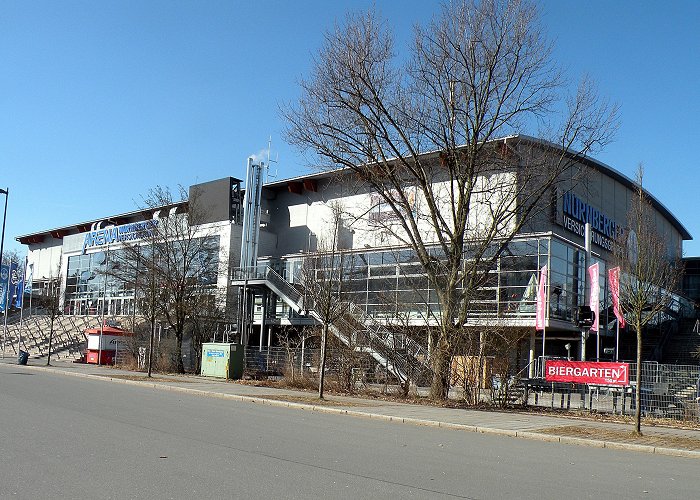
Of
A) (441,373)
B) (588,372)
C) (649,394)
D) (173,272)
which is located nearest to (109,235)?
(173,272)

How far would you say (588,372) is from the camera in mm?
20953

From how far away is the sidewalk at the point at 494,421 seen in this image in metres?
14.2

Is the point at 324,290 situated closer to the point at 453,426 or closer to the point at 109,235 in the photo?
the point at 453,426

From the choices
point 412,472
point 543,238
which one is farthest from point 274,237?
point 412,472

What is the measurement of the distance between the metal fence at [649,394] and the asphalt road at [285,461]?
6.89m

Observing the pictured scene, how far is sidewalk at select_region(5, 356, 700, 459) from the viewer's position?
14227mm

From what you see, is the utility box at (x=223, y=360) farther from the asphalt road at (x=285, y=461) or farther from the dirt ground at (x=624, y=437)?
the dirt ground at (x=624, y=437)

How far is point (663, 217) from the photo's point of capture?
6181 cm

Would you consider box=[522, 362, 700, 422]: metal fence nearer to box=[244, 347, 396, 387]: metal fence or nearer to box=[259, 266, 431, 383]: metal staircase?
box=[259, 266, 431, 383]: metal staircase

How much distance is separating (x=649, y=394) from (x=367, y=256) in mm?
23709

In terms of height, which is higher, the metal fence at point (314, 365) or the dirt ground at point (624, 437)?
the metal fence at point (314, 365)

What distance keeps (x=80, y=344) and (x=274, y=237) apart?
15.6 meters

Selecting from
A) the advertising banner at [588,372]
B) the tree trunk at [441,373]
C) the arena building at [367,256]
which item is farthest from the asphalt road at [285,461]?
the arena building at [367,256]

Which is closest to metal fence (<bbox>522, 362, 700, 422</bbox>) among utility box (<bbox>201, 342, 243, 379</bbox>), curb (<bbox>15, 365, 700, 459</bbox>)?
curb (<bbox>15, 365, 700, 459</bbox>)
